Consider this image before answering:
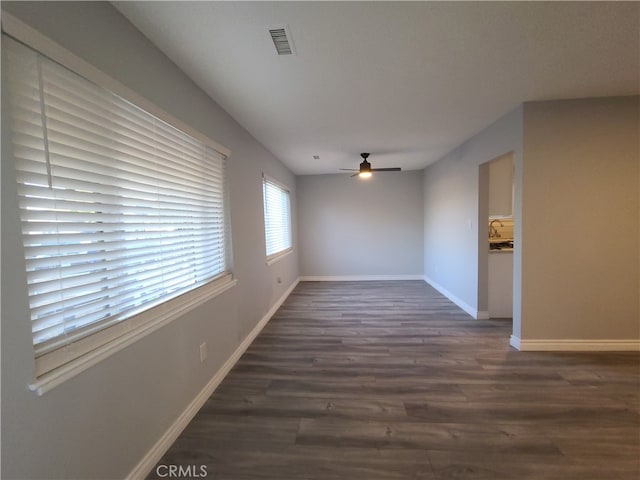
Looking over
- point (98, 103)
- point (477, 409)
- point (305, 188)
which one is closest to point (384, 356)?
point (477, 409)

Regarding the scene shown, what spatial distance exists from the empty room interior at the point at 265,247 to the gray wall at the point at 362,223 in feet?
7.80

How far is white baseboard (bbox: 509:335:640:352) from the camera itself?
282 cm

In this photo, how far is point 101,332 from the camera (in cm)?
134

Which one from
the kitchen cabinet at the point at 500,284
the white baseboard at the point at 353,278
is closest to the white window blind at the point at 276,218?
the white baseboard at the point at 353,278

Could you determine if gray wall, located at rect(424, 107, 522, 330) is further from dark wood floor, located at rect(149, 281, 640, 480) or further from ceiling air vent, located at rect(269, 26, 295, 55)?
ceiling air vent, located at rect(269, 26, 295, 55)

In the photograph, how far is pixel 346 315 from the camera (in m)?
4.15

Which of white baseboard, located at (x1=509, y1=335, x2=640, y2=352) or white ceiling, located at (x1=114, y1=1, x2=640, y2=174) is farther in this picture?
white baseboard, located at (x1=509, y1=335, x2=640, y2=352)

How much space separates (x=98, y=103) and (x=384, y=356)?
115 inches

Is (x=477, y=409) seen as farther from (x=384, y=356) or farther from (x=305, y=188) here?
(x=305, y=188)

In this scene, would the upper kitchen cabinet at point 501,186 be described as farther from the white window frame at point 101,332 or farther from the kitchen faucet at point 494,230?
the white window frame at point 101,332

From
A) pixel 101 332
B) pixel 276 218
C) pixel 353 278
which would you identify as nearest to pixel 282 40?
pixel 101 332

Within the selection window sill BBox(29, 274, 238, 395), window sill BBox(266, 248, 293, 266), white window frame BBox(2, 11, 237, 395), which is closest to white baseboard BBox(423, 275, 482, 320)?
window sill BBox(266, 248, 293, 266)

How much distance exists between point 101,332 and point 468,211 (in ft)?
13.8

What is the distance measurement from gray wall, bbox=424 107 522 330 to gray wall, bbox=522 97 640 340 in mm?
151
